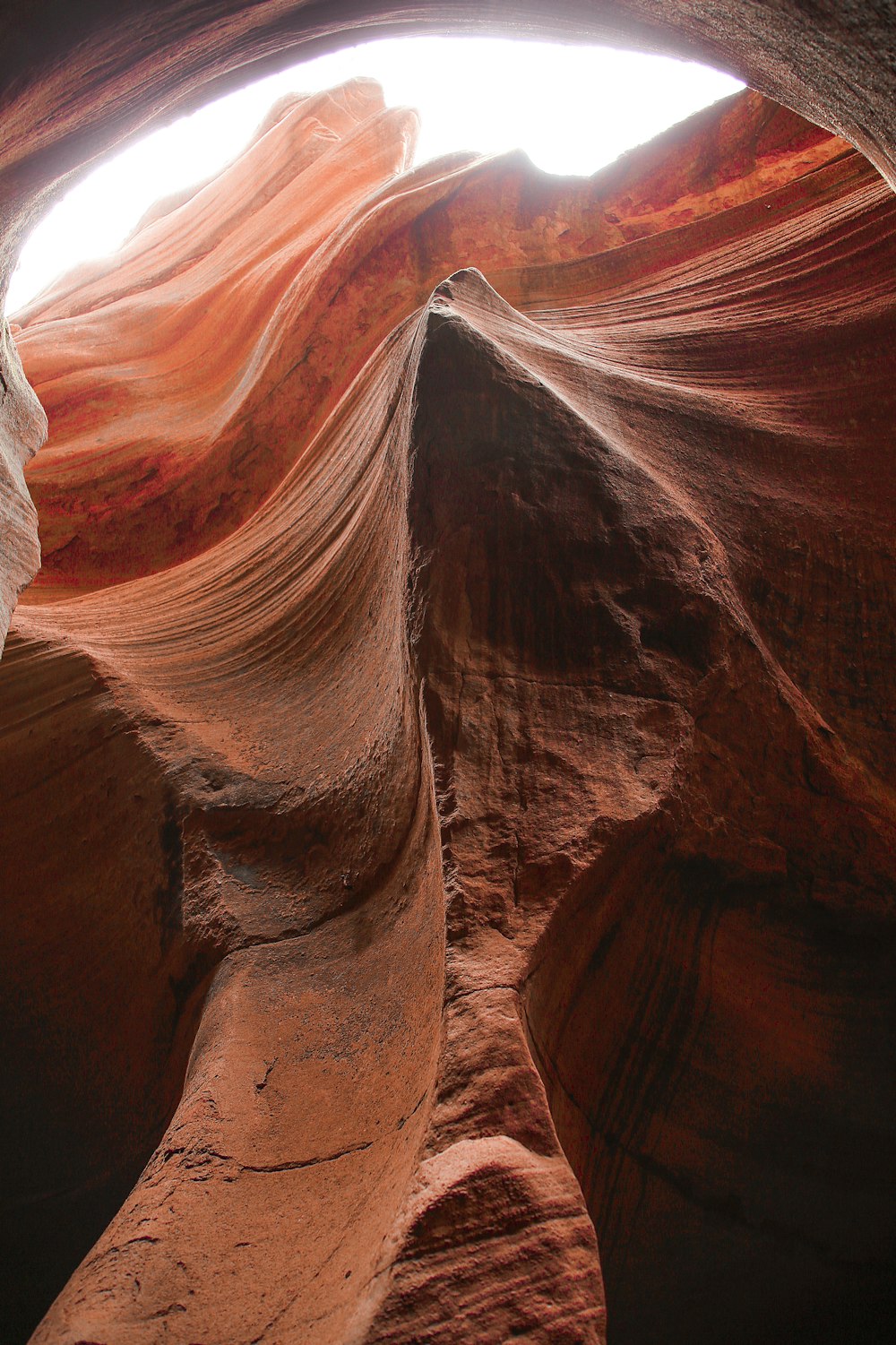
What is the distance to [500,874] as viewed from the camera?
97.1 inches

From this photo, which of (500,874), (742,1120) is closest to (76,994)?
(500,874)

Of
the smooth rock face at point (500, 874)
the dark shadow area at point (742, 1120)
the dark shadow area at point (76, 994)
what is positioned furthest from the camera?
the dark shadow area at point (76, 994)

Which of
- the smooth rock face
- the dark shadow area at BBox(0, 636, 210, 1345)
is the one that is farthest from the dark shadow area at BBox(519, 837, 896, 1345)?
the dark shadow area at BBox(0, 636, 210, 1345)

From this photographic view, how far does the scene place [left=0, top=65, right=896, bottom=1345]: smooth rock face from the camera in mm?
2102

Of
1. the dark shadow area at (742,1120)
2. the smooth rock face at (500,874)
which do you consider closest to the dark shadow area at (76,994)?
the smooth rock face at (500,874)

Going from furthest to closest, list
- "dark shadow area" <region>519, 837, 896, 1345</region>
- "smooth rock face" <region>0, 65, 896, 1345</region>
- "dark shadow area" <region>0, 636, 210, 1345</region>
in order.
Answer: "dark shadow area" <region>0, 636, 210, 1345</region> < "dark shadow area" <region>519, 837, 896, 1345</region> < "smooth rock face" <region>0, 65, 896, 1345</region>

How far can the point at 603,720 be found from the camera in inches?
111

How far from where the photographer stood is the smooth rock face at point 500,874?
2.10 metres

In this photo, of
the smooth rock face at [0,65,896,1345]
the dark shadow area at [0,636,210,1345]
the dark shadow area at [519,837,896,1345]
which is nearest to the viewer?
the smooth rock face at [0,65,896,1345]

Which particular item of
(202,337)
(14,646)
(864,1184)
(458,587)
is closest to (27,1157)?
(14,646)

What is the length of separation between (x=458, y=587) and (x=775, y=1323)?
9.37ft

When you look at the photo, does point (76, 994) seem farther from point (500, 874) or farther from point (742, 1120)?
point (742, 1120)

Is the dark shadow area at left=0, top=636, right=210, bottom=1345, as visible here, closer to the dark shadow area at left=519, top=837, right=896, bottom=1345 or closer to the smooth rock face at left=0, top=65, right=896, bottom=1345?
the smooth rock face at left=0, top=65, right=896, bottom=1345

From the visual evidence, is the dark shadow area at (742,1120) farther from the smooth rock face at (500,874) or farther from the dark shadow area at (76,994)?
the dark shadow area at (76,994)
